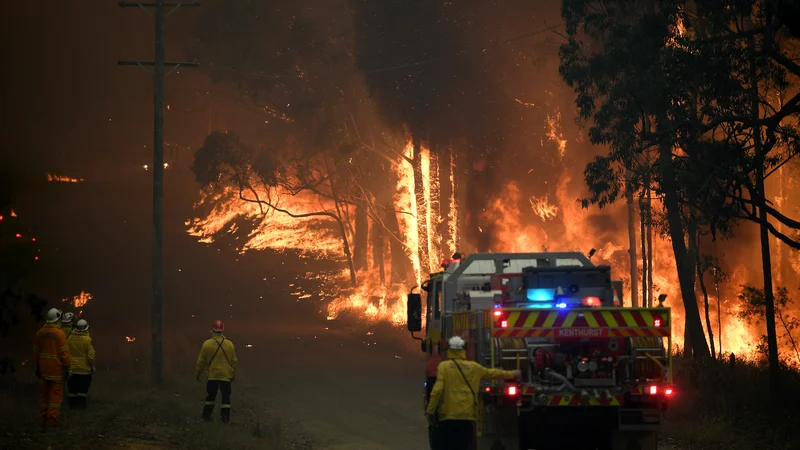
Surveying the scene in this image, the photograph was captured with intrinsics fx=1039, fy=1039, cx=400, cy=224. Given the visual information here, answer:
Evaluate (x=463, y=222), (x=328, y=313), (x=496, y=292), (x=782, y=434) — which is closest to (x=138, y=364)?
(x=496, y=292)

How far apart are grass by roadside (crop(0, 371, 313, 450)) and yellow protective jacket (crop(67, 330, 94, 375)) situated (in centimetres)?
68

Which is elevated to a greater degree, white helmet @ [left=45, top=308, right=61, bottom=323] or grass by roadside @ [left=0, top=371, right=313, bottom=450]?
white helmet @ [left=45, top=308, right=61, bottom=323]

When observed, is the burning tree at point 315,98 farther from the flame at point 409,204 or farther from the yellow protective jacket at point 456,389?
the yellow protective jacket at point 456,389

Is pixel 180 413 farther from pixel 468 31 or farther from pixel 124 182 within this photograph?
pixel 124 182

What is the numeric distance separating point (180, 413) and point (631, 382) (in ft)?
28.4

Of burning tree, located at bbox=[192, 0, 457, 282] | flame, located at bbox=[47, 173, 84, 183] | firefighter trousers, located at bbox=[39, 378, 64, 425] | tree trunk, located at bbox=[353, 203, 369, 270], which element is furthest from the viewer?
flame, located at bbox=[47, 173, 84, 183]

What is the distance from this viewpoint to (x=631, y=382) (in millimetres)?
11656

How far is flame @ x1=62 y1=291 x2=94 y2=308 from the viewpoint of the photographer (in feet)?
184

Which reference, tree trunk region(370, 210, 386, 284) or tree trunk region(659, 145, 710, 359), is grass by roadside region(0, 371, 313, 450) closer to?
tree trunk region(659, 145, 710, 359)

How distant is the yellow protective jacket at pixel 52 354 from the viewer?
582 inches

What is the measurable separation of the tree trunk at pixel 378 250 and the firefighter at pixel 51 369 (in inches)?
1761

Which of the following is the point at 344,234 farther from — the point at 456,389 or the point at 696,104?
the point at 456,389

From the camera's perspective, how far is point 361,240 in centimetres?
6425

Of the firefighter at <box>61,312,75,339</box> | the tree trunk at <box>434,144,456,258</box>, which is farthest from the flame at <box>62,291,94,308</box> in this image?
the firefighter at <box>61,312,75,339</box>
